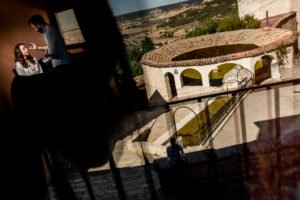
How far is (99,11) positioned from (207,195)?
2.07m

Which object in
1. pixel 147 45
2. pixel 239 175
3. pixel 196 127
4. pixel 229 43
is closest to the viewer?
pixel 239 175

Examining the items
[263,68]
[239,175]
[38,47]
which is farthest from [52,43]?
[263,68]

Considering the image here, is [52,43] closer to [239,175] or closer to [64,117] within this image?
[64,117]

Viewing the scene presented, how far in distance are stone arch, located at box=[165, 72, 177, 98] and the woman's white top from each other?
572 cm

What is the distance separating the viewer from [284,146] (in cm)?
354

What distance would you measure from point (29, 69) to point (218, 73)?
21.6ft

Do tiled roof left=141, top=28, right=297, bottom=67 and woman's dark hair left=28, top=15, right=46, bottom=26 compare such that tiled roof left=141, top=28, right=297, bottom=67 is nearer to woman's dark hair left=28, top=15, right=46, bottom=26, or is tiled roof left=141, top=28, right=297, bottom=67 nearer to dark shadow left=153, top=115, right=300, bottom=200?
dark shadow left=153, top=115, right=300, bottom=200

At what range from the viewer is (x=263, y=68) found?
7.88m

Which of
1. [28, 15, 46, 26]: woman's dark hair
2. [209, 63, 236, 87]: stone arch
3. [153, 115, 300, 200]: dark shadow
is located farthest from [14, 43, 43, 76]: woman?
[209, 63, 236, 87]: stone arch

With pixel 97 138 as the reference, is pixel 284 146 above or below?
below

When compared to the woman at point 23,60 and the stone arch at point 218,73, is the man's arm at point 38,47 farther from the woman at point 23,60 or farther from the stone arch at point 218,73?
the stone arch at point 218,73

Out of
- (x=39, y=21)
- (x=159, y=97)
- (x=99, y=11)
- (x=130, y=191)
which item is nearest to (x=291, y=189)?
(x=130, y=191)

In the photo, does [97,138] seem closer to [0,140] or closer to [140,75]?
[0,140]

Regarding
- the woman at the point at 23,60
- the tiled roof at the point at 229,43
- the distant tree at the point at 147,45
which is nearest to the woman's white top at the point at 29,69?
the woman at the point at 23,60
